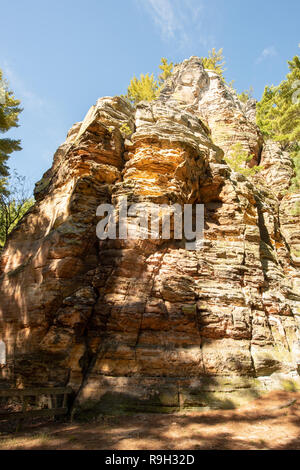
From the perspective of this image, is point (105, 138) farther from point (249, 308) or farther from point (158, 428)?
point (158, 428)

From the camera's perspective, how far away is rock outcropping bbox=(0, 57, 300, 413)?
8977 mm

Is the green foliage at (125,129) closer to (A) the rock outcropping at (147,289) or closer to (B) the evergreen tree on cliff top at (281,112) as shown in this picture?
(A) the rock outcropping at (147,289)

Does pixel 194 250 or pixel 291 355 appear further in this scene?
pixel 194 250

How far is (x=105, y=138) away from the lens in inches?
532

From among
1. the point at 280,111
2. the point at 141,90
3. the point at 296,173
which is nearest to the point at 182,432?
the point at 296,173

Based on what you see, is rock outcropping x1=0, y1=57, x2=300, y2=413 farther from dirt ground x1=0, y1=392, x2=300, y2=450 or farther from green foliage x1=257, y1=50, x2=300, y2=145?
green foliage x1=257, y1=50, x2=300, y2=145

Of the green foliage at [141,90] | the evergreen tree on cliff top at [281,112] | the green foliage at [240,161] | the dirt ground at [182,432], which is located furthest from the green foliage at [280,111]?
the dirt ground at [182,432]

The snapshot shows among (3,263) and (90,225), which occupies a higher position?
(90,225)

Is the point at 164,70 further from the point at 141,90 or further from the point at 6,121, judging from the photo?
the point at 6,121

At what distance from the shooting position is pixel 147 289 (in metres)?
10.3

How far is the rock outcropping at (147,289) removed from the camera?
8.98 m
